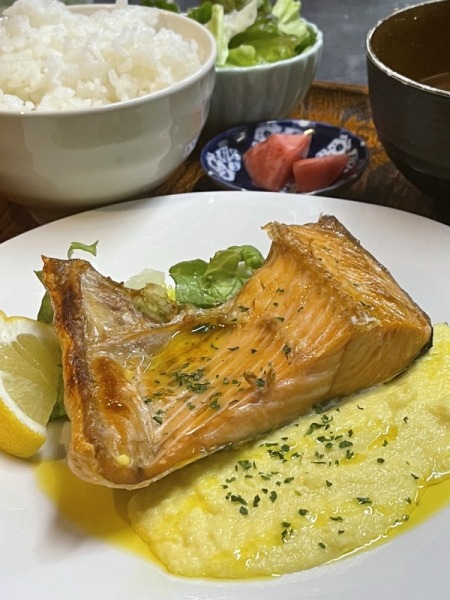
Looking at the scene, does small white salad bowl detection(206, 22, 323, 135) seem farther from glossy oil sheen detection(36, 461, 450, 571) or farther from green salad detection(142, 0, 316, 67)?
glossy oil sheen detection(36, 461, 450, 571)

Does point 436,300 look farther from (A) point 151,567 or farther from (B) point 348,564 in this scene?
(A) point 151,567

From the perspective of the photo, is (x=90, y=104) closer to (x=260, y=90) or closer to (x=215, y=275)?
(x=215, y=275)

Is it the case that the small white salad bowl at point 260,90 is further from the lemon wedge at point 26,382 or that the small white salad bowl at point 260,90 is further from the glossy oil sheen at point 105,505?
the glossy oil sheen at point 105,505

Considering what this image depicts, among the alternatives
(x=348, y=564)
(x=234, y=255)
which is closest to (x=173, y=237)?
(x=234, y=255)

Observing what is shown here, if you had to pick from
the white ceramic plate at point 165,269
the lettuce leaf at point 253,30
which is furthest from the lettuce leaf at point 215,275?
the lettuce leaf at point 253,30

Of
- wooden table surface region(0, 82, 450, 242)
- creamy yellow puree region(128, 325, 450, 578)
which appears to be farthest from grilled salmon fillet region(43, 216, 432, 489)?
wooden table surface region(0, 82, 450, 242)

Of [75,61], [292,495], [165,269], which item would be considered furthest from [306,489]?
[75,61]

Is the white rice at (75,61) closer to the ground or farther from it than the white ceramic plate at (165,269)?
farther from it
